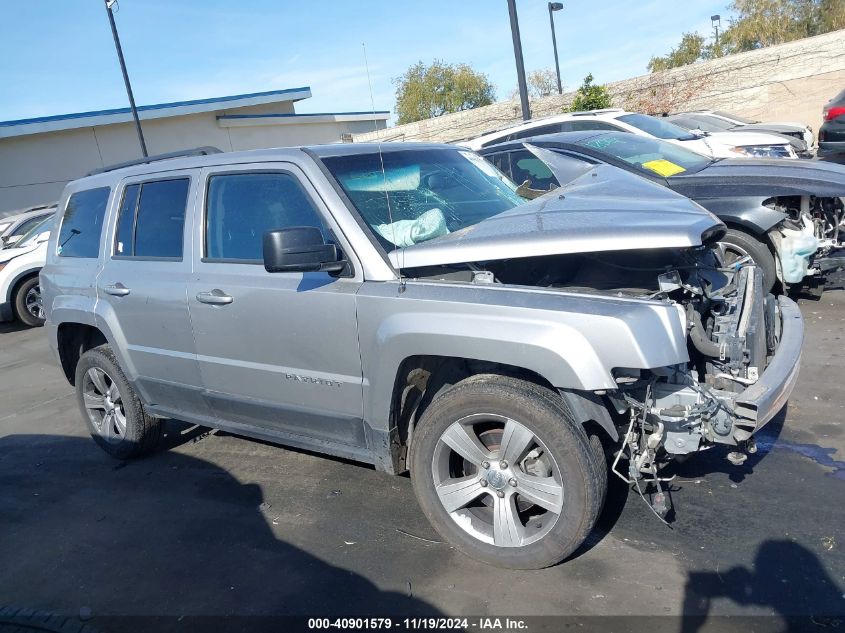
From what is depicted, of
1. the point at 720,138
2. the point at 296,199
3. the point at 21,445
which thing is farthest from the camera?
the point at 720,138

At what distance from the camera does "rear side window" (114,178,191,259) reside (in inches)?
167

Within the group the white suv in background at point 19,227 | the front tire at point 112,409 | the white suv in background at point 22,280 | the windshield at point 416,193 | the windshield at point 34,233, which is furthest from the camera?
the white suv in background at point 19,227

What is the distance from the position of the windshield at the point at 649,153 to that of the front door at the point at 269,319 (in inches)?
169

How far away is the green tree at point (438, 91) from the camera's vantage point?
32.0 metres

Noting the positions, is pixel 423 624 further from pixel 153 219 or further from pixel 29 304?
pixel 29 304

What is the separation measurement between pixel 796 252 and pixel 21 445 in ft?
21.7

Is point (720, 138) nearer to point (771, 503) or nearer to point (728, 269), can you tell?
point (728, 269)

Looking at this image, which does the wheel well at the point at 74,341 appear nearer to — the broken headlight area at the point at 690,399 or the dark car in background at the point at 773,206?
the dark car in background at the point at 773,206

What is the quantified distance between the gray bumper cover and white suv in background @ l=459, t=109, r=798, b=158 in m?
6.38

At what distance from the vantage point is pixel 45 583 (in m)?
3.52

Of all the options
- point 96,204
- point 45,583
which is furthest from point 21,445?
point 45,583

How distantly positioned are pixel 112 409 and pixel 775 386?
169 inches

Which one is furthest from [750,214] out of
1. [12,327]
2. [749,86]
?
[749,86]

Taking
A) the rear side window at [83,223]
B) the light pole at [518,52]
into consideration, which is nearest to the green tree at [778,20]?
the light pole at [518,52]
